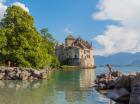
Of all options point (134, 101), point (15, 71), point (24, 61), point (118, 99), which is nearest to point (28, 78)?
point (15, 71)

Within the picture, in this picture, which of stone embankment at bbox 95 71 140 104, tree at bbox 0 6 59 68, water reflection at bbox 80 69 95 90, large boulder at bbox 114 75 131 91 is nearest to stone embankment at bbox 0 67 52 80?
tree at bbox 0 6 59 68

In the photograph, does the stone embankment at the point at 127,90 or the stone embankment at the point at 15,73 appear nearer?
the stone embankment at the point at 127,90

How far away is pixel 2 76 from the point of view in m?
69.6

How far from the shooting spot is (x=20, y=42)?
259 ft

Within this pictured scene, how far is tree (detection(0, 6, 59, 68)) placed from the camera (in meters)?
78.1

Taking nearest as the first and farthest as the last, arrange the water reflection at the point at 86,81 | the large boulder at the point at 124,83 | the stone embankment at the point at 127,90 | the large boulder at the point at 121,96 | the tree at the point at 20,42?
the stone embankment at the point at 127,90, the large boulder at the point at 121,96, the large boulder at the point at 124,83, the water reflection at the point at 86,81, the tree at the point at 20,42

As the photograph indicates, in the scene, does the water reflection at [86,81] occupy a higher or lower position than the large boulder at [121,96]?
higher

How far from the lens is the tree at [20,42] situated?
78.1 m

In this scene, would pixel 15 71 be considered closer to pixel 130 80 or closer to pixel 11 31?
pixel 11 31

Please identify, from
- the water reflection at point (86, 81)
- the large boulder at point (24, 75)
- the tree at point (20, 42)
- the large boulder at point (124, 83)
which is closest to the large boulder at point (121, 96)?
the large boulder at point (124, 83)

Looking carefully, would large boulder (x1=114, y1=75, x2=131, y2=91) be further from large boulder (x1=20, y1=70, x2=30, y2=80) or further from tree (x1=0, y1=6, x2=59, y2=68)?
tree (x1=0, y1=6, x2=59, y2=68)

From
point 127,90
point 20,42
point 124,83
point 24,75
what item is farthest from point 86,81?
point 127,90

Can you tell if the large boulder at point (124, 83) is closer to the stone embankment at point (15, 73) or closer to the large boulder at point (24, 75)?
the large boulder at point (24, 75)

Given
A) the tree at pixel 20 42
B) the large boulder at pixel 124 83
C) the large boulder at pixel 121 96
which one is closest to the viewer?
the large boulder at pixel 121 96
